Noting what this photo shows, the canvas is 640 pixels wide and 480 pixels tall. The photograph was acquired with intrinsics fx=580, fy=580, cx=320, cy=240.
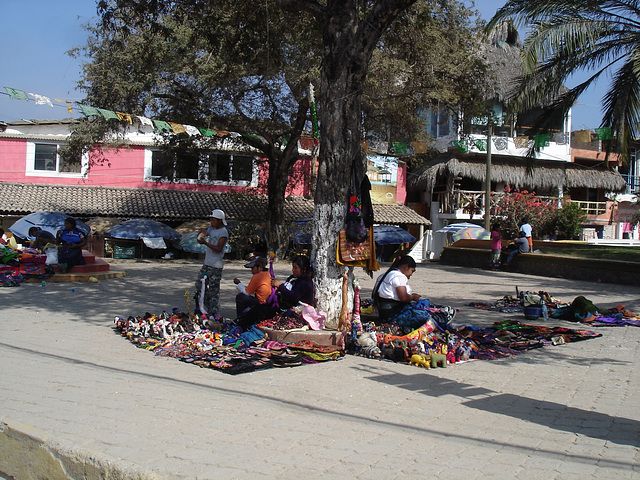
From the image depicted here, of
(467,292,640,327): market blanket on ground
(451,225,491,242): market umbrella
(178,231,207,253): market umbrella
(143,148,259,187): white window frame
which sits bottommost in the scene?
(467,292,640,327): market blanket on ground

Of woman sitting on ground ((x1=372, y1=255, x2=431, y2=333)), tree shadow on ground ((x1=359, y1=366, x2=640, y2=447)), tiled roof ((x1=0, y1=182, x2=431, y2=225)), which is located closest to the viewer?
tree shadow on ground ((x1=359, y1=366, x2=640, y2=447))

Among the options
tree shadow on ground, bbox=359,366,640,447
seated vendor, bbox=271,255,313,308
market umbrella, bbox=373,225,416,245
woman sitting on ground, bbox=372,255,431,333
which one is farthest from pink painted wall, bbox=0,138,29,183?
tree shadow on ground, bbox=359,366,640,447

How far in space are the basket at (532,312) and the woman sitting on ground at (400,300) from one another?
9.41ft

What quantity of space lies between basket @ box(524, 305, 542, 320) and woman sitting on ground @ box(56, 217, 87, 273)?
9.84 m

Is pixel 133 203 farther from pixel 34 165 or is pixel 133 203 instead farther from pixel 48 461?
pixel 48 461

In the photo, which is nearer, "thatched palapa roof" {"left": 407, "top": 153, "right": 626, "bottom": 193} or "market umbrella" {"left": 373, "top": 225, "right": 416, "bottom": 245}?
"market umbrella" {"left": 373, "top": 225, "right": 416, "bottom": 245}

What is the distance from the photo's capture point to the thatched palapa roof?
2914 centimetres

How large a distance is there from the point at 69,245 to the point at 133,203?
13.8m

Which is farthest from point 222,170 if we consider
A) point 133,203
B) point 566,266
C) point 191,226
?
point 566,266

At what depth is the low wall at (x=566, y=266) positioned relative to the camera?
1560 centimetres

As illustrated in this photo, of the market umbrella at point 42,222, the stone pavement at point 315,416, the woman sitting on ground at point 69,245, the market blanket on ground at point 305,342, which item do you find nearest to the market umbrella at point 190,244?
the market umbrella at point 42,222

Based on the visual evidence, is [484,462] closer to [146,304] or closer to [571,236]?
[146,304]

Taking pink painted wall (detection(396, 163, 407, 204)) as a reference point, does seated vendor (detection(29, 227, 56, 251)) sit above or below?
below

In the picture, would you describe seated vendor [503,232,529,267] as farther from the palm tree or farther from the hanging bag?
the hanging bag
